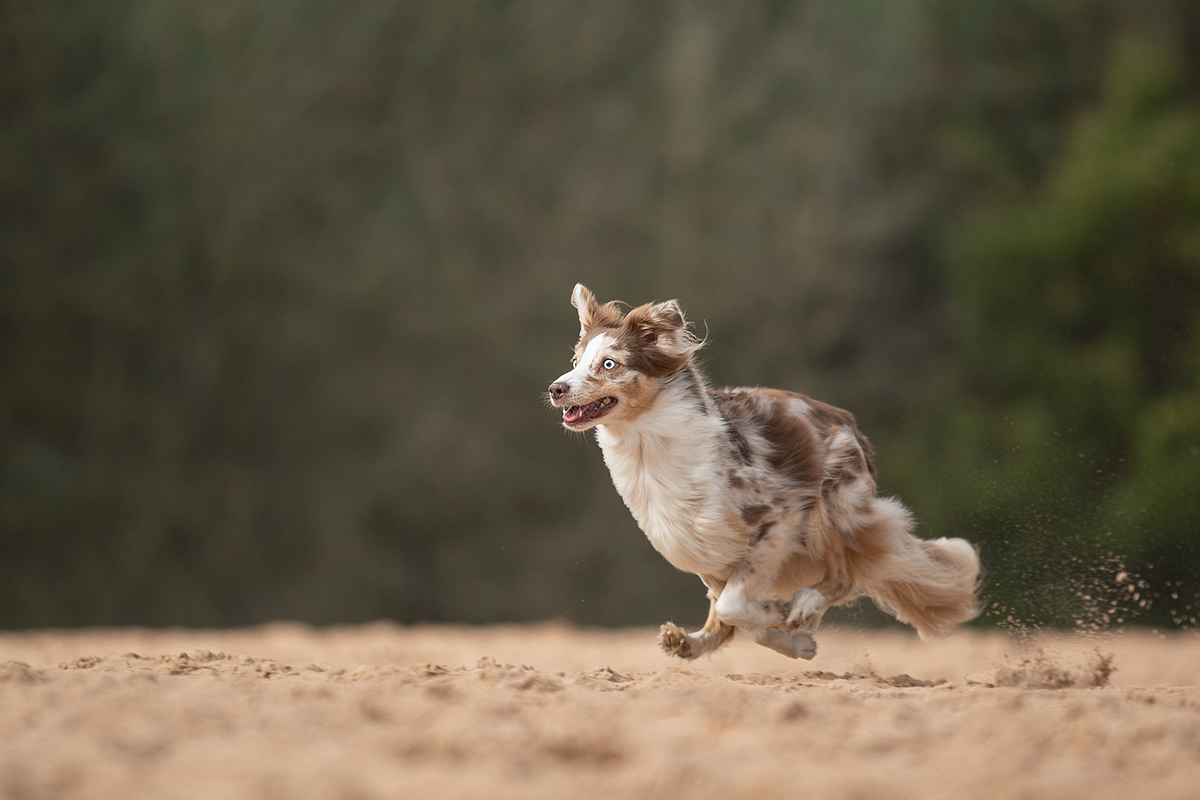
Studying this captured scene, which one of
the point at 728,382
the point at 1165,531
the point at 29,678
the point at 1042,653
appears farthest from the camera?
the point at 728,382

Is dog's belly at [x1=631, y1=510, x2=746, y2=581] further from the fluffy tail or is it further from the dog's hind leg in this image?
the fluffy tail

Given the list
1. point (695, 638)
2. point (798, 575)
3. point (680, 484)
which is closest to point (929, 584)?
point (798, 575)

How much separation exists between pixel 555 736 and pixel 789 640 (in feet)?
6.55

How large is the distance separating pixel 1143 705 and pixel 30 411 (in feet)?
46.2

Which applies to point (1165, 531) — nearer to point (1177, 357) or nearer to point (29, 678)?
point (1177, 357)

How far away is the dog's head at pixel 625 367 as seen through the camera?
17.9ft

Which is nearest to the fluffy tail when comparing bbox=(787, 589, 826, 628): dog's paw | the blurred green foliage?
bbox=(787, 589, 826, 628): dog's paw

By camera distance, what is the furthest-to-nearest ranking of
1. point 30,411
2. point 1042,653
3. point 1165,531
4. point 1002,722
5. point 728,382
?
point 728,382
point 30,411
point 1165,531
point 1042,653
point 1002,722

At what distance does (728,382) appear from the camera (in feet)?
55.9

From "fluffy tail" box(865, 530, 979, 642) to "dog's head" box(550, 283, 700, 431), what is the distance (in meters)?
1.38

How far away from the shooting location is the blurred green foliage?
15.4 metres

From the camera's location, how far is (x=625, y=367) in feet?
18.1

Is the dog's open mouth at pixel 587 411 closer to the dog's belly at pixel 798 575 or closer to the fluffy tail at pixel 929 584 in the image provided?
the dog's belly at pixel 798 575

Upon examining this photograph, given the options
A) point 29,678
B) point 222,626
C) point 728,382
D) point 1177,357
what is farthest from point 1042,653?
point 222,626
